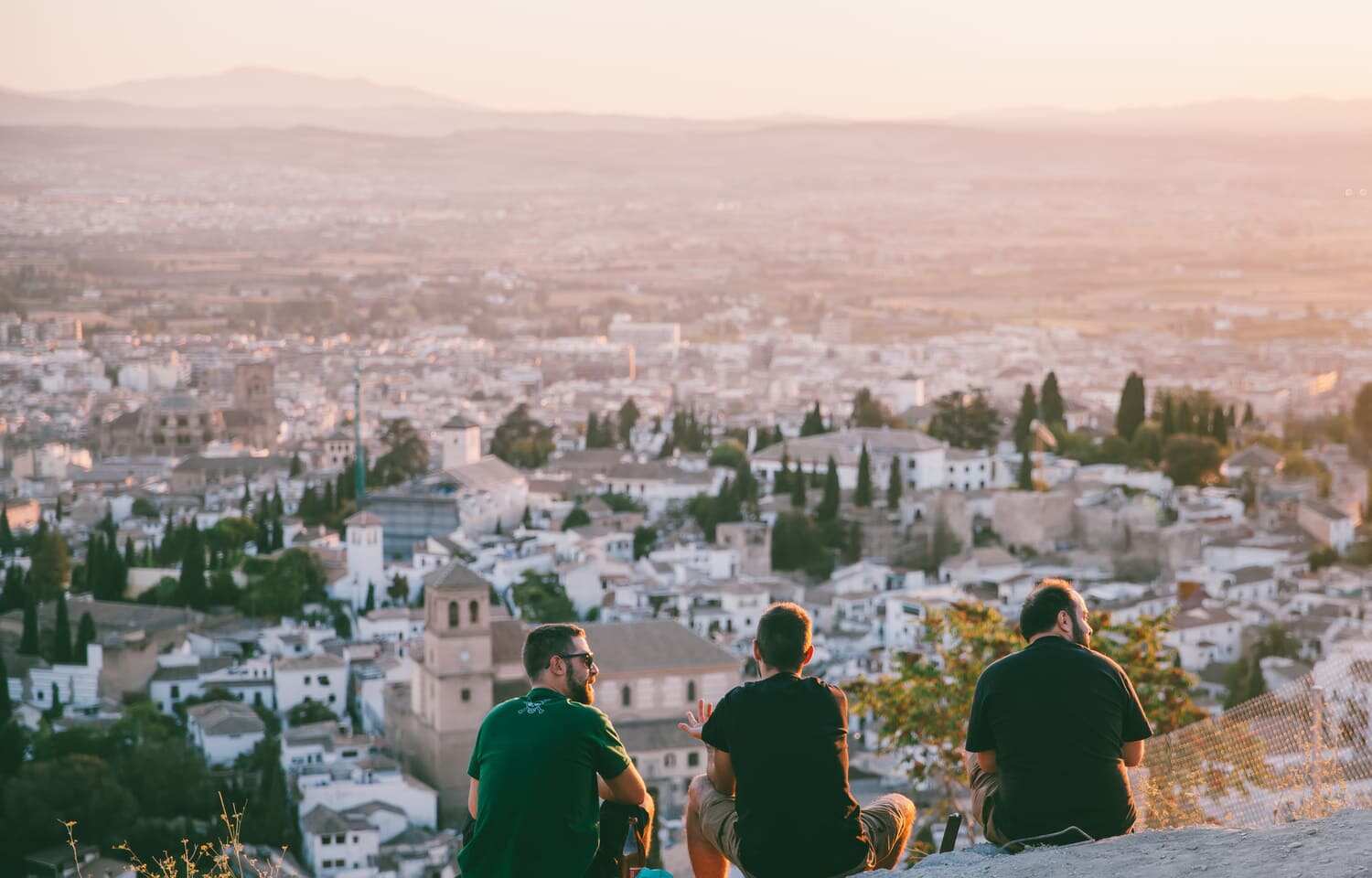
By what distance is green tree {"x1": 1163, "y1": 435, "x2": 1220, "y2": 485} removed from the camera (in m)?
29.7

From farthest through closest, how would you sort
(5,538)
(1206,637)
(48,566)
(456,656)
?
(5,538) < (48,566) < (1206,637) < (456,656)

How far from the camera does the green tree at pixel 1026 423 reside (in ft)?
100

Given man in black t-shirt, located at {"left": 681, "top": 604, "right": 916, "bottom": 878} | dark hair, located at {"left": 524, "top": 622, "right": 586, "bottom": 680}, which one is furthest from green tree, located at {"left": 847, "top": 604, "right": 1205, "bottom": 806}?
dark hair, located at {"left": 524, "top": 622, "right": 586, "bottom": 680}

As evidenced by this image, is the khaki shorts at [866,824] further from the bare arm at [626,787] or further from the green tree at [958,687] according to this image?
the green tree at [958,687]

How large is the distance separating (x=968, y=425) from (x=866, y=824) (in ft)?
90.6

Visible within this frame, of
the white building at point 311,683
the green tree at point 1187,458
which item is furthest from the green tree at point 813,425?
the white building at point 311,683

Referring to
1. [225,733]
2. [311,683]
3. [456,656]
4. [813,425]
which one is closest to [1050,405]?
[813,425]

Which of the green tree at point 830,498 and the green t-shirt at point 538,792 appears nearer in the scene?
the green t-shirt at point 538,792

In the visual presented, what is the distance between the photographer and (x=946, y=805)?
31.3ft

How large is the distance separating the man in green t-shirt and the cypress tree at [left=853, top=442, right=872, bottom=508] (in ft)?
81.0

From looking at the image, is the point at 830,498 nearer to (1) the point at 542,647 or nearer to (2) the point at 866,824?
(2) the point at 866,824

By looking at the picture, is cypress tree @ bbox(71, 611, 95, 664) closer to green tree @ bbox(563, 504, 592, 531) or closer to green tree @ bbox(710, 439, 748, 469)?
green tree @ bbox(563, 504, 592, 531)

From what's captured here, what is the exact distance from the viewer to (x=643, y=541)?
1218 inches

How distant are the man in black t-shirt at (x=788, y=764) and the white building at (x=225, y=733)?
17323 mm
